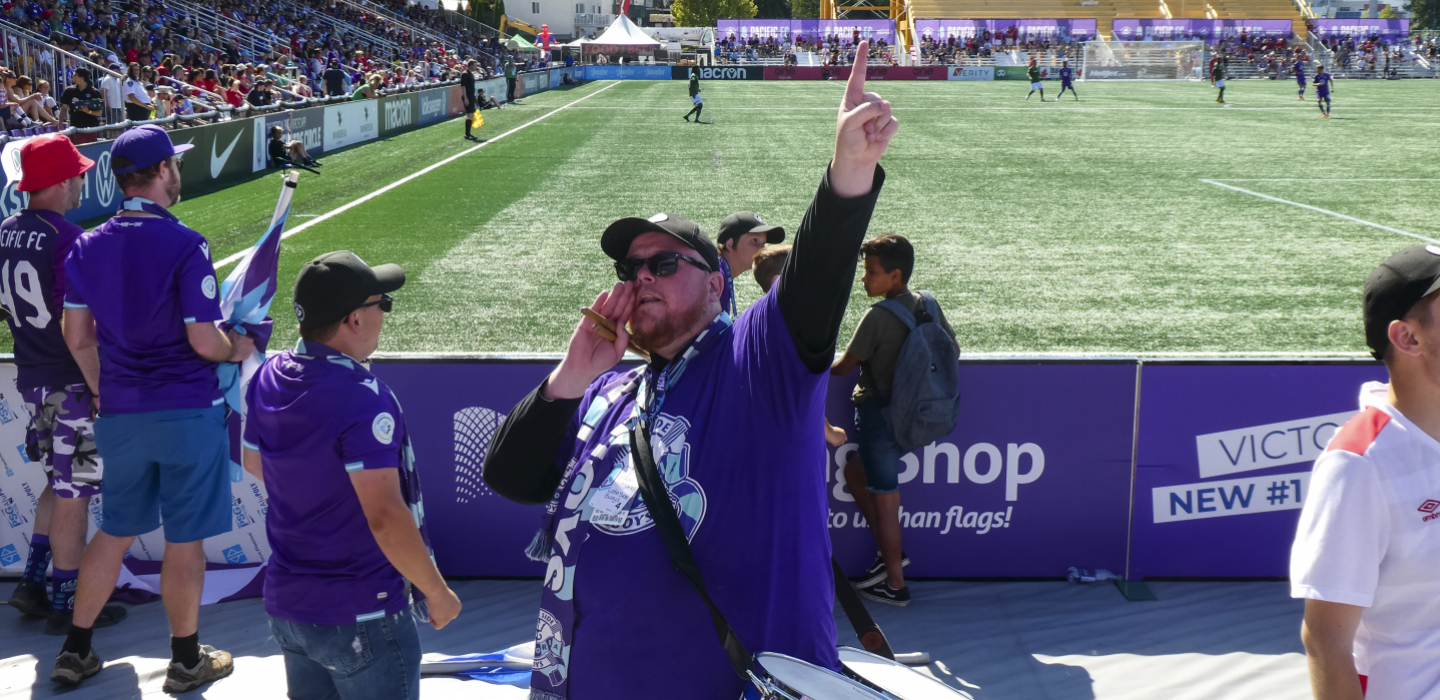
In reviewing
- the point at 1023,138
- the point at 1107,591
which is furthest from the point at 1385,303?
the point at 1023,138

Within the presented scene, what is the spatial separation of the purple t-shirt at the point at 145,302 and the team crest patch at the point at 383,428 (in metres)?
1.36

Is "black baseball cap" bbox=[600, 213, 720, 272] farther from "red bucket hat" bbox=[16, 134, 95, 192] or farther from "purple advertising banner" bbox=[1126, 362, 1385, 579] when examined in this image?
"purple advertising banner" bbox=[1126, 362, 1385, 579]

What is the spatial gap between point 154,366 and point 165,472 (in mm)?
435

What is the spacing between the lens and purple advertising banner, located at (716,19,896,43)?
75.9 metres

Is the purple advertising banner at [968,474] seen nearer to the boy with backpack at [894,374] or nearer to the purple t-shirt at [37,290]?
the boy with backpack at [894,374]

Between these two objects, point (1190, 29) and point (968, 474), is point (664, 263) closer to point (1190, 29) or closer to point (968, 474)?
point (968, 474)

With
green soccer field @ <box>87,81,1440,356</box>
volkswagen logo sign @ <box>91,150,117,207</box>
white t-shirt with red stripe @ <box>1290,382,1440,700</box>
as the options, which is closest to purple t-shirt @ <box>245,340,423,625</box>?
white t-shirt with red stripe @ <box>1290,382,1440,700</box>

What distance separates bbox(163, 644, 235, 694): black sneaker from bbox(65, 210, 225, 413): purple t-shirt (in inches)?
44.3

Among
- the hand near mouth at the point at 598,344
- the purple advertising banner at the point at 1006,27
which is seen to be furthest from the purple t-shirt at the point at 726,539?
the purple advertising banner at the point at 1006,27

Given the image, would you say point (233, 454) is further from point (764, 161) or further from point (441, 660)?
point (764, 161)

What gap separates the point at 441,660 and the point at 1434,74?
69.5 meters

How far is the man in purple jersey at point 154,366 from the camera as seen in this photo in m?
3.88

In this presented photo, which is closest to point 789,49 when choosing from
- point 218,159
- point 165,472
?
point 218,159

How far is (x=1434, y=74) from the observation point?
191ft
